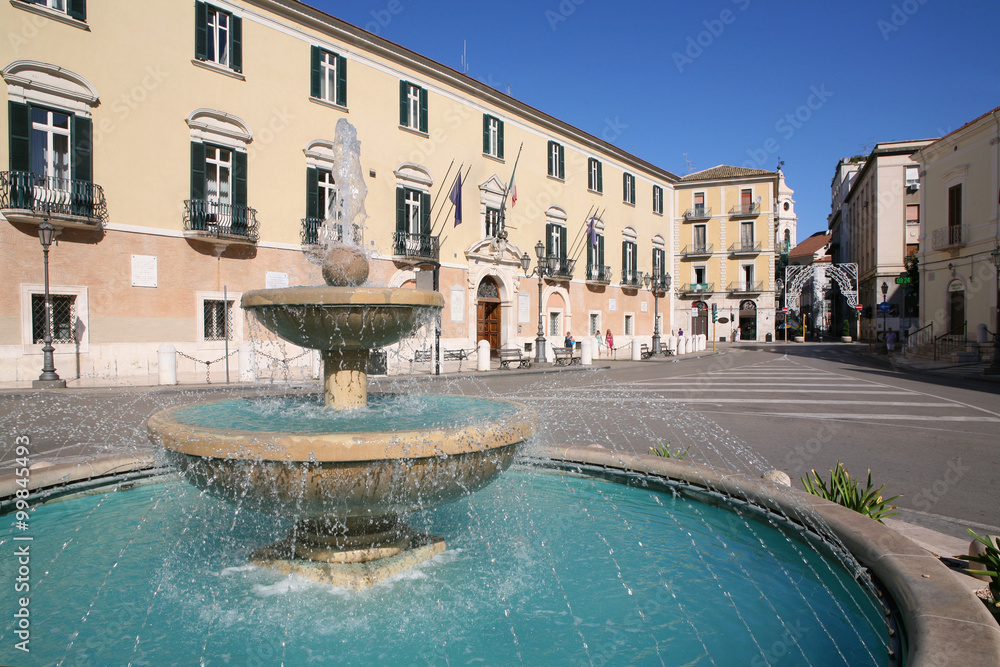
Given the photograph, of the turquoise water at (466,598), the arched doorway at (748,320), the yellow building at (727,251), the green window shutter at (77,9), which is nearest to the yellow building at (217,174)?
the green window shutter at (77,9)

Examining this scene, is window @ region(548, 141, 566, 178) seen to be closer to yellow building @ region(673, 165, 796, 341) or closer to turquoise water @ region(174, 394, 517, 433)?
yellow building @ region(673, 165, 796, 341)

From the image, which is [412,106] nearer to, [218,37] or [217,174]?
[218,37]

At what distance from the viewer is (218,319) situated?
58.3 ft


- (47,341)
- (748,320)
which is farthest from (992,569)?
(748,320)

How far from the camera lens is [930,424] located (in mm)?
10039

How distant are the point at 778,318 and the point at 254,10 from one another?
6966cm

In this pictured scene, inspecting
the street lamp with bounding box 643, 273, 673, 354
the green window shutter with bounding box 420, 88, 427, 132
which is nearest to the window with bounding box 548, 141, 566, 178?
the green window shutter with bounding box 420, 88, 427, 132

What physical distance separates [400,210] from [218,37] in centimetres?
784

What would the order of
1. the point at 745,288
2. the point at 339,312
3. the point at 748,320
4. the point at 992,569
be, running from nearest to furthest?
the point at 992,569, the point at 339,312, the point at 745,288, the point at 748,320

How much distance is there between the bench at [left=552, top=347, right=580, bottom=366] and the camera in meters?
25.4

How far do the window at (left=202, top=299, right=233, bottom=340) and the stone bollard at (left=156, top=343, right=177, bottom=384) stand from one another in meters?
2.33

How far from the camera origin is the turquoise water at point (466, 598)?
9.65ft

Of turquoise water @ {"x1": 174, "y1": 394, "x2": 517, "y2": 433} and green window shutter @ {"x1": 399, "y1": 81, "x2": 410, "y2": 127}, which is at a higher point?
green window shutter @ {"x1": 399, "y1": 81, "x2": 410, "y2": 127}

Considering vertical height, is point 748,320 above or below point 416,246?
below
